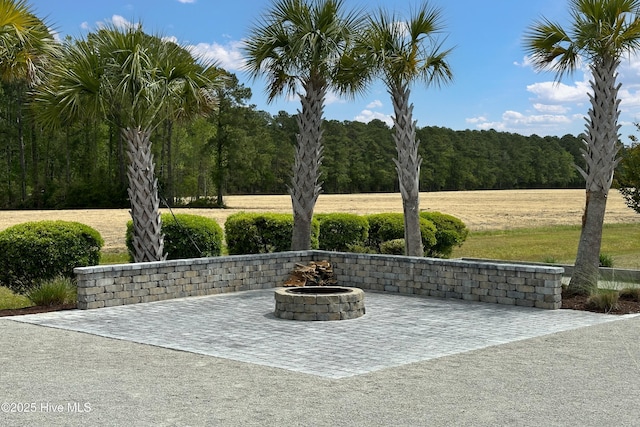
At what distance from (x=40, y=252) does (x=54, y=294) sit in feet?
4.82

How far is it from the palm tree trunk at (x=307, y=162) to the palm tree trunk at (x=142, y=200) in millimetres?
3802

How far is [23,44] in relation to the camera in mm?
14898

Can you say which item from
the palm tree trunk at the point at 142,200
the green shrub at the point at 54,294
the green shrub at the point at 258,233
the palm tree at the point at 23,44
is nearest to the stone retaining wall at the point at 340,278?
the green shrub at the point at 54,294

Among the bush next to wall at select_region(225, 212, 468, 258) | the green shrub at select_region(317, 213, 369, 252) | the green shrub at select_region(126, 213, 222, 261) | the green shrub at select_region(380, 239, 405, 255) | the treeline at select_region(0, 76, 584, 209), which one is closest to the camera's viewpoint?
the green shrub at select_region(126, 213, 222, 261)

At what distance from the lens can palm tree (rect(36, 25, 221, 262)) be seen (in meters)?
14.1

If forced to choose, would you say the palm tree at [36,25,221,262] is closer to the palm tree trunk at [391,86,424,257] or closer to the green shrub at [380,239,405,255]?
the palm tree trunk at [391,86,424,257]

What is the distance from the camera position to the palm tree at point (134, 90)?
14141 mm

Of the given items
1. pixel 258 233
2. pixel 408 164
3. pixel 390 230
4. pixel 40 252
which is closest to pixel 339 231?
pixel 390 230

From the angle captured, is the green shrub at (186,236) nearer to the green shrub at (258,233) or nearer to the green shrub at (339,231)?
the green shrub at (258,233)

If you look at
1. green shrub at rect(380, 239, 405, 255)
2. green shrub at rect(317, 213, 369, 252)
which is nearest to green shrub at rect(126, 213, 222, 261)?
green shrub at rect(317, 213, 369, 252)

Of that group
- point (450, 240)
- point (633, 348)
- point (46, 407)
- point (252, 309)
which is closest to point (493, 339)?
point (633, 348)

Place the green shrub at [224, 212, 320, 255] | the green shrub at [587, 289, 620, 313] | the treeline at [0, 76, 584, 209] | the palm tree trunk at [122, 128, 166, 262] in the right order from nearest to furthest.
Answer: the green shrub at [587, 289, 620, 313] → the palm tree trunk at [122, 128, 166, 262] → the green shrub at [224, 212, 320, 255] → the treeline at [0, 76, 584, 209]

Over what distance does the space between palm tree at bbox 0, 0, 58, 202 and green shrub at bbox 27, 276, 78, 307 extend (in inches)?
181

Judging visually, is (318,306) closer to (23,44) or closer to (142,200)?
(142,200)
